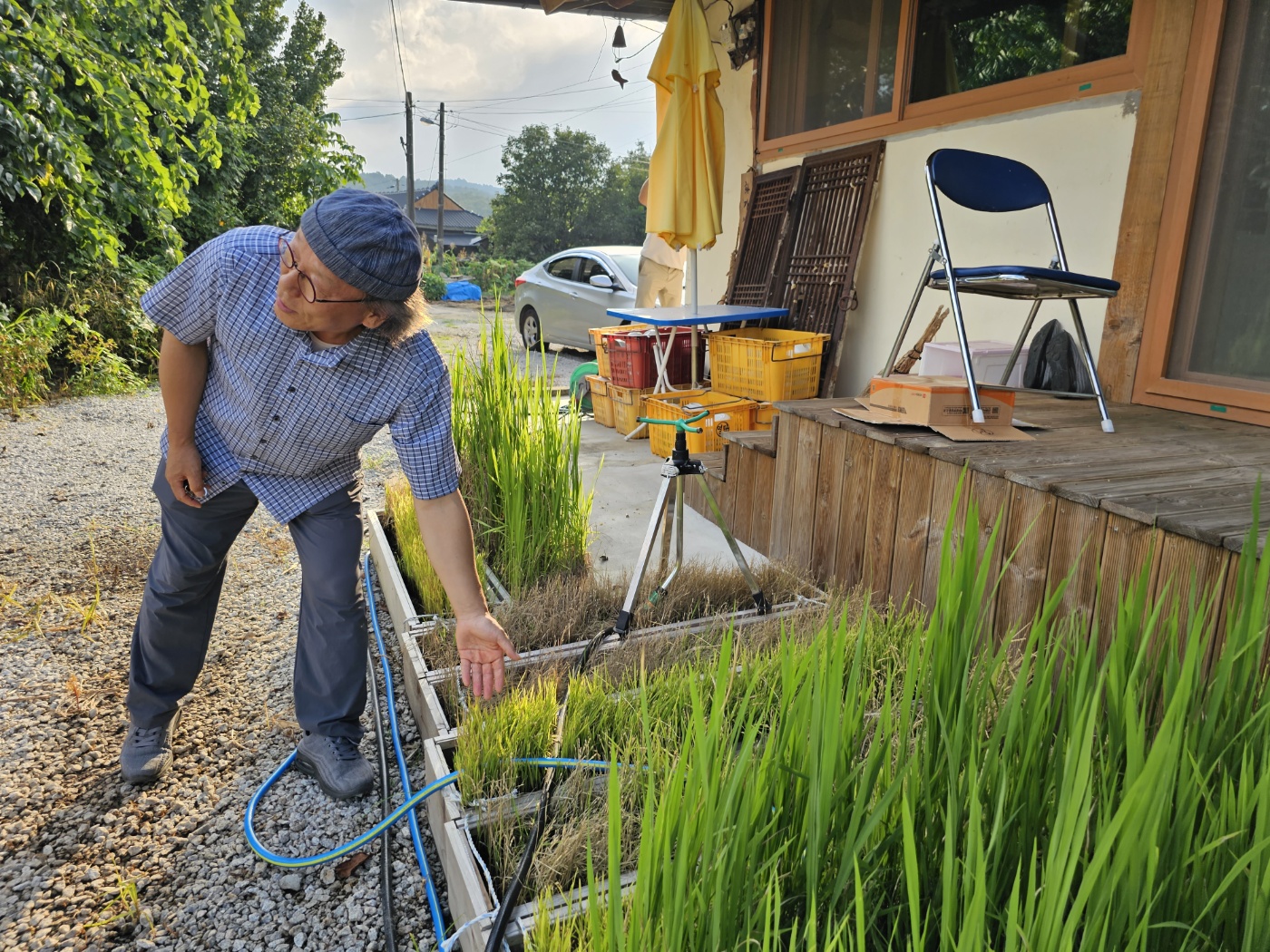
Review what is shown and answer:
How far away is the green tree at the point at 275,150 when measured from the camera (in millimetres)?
10164

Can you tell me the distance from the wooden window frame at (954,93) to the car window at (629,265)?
11.8 feet

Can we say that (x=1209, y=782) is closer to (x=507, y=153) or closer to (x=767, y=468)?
(x=767, y=468)

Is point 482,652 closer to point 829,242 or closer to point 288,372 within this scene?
point 288,372

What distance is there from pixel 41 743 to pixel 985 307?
4238 mm

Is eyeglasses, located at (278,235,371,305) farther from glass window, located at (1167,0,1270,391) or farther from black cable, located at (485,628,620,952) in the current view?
glass window, located at (1167,0,1270,391)

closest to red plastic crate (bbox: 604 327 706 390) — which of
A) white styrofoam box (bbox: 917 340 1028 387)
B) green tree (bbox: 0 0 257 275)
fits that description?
white styrofoam box (bbox: 917 340 1028 387)

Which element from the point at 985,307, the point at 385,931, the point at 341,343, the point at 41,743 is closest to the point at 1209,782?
the point at 385,931

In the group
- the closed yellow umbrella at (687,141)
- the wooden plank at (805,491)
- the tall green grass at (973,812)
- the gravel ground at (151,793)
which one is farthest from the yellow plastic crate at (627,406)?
the tall green grass at (973,812)

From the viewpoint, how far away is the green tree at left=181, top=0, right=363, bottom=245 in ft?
33.3

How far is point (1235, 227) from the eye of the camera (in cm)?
317

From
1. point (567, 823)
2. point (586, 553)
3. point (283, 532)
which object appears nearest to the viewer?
point (567, 823)

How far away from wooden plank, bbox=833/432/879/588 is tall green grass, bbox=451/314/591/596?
0.90 m

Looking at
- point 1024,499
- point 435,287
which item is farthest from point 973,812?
point 435,287

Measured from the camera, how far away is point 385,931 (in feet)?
5.43
